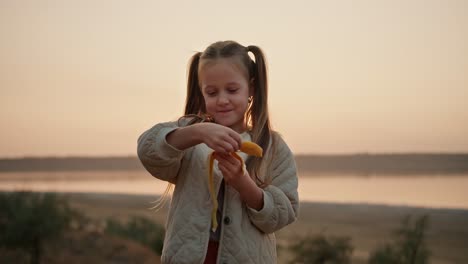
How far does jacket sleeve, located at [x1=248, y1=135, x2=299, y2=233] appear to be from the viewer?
9.53ft

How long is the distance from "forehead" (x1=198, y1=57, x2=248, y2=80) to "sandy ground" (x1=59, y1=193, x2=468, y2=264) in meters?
5.70

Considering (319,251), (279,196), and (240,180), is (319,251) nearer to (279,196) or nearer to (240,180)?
(279,196)

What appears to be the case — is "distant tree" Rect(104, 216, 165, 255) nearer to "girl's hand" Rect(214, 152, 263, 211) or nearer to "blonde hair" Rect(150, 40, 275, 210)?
"blonde hair" Rect(150, 40, 275, 210)

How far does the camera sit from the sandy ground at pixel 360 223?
10469 mm

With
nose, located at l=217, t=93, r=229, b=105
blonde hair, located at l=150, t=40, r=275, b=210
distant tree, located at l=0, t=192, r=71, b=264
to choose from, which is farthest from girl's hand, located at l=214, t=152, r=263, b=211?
distant tree, located at l=0, t=192, r=71, b=264

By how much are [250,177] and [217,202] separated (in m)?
0.17

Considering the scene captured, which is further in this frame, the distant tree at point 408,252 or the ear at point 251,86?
the distant tree at point 408,252

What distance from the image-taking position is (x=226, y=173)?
2.78 meters

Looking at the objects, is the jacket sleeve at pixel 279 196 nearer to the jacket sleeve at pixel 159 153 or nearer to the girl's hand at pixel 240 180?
the girl's hand at pixel 240 180

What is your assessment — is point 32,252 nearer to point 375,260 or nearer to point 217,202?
point 375,260

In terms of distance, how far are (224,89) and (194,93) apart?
285 millimetres

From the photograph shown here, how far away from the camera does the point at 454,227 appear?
12.7 m

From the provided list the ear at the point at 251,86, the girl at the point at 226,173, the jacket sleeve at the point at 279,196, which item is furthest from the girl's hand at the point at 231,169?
the ear at the point at 251,86

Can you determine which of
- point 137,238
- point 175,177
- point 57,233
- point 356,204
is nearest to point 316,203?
point 356,204
